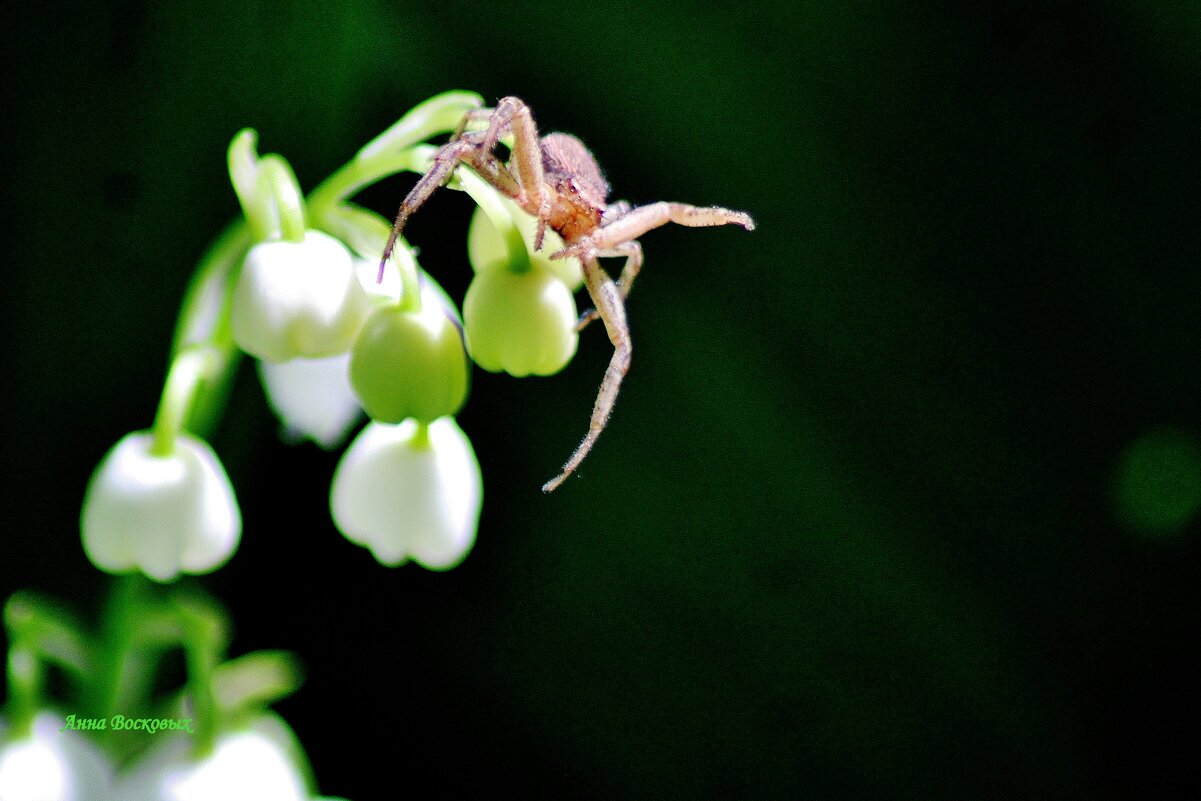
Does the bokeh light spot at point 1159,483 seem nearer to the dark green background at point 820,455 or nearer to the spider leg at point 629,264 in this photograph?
the dark green background at point 820,455

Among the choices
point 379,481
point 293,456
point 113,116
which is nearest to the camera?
point 379,481

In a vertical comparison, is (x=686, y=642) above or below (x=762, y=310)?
below

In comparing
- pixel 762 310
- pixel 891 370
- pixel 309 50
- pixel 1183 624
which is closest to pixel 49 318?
pixel 309 50

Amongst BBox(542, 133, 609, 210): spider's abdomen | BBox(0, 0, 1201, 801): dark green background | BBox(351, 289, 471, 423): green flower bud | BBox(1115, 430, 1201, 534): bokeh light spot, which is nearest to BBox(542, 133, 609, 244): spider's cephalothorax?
BBox(542, 133, 609, 210): spider's abdomen

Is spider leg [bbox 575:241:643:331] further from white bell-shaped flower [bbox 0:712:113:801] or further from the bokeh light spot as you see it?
the bokeh light spot

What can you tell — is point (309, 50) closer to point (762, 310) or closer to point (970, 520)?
point (762, 310)

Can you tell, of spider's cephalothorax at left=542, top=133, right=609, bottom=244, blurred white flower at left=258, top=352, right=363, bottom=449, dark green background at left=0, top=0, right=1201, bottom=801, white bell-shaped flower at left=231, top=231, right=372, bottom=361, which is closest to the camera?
white bell-shaped flower at left=231, top=231, right=372, bottom=361

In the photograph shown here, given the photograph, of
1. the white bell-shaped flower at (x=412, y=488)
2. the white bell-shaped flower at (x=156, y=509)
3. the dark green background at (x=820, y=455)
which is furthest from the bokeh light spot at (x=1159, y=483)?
the white bell-shaped flower at (x=156, y=509)
